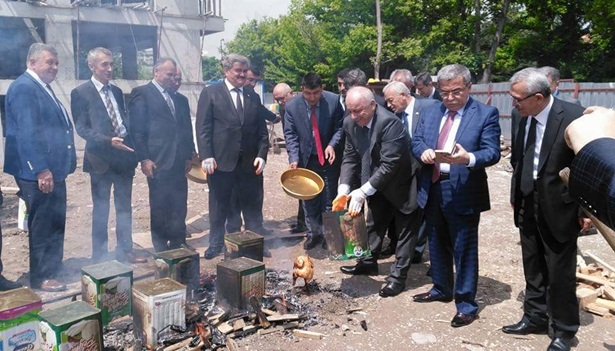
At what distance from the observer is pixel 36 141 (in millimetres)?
4203

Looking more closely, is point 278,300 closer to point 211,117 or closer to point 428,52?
point 211,117

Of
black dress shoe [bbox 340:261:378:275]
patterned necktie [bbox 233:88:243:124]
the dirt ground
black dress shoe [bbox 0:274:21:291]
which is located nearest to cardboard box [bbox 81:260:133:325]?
the dirt ground

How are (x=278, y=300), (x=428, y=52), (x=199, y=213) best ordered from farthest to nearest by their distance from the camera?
(x=428, y=52) < (x=199, y=213) < (x=278, y=300)

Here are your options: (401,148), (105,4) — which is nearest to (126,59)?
(105,4)

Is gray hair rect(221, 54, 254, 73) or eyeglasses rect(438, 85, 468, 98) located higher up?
gray hair rect(221, 54, 254, 73)

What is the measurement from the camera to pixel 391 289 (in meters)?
4.39

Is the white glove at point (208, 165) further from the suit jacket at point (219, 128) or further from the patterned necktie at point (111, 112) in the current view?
the patterned necktie at point (111, 112)

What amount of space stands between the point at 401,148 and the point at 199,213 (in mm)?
4328

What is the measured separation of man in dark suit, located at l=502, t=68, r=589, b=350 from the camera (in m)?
3.18

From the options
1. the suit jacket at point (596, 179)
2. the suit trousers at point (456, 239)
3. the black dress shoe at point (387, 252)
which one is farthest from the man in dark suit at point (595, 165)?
the black dress shoe at point (387, 252)

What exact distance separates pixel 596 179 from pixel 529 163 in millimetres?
2268

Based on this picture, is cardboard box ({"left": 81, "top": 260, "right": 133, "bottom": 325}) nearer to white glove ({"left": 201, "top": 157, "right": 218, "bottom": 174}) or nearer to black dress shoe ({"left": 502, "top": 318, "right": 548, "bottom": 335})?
white glove ({"left": 201, "top": 157, "right": 218, "bottom": 174})

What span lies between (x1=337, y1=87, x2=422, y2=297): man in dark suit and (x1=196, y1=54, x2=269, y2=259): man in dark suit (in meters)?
1.37

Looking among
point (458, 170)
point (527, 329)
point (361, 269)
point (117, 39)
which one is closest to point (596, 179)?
point (458, 170)
